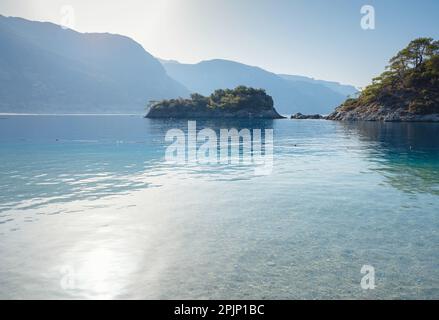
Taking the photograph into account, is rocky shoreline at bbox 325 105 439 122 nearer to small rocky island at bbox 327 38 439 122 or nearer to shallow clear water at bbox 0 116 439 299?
small rocky island at bbox 327 38 439 122

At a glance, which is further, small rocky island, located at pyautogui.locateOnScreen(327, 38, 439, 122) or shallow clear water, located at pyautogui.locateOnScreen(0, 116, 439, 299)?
small rocky island, located at pyautogui.locateOnScreen(327, 38, 439, 122)

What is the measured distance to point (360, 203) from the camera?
24391 mm

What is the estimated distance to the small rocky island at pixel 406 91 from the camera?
542 ft

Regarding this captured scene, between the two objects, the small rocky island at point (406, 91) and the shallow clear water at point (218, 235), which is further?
the small rocky island at point (406, 91)

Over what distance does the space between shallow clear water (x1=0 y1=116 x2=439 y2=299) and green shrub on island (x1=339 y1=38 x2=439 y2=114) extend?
15694 cm

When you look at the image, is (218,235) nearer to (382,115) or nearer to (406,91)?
(382,115)

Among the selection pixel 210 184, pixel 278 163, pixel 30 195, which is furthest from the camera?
pixel 278 163

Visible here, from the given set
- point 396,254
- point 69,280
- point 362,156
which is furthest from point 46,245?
point 362,156

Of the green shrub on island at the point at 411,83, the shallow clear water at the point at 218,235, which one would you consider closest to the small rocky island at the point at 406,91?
the green shrub on island at the point at 411,83

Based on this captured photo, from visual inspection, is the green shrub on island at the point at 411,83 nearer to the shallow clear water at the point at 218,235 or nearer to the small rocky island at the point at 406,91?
the small rocky island at the point at 406,91

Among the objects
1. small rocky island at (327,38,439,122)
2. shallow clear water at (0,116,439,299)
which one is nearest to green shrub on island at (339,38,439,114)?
small rocky island at (327,38,439,122)

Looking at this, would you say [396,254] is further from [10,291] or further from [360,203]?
[10,291]

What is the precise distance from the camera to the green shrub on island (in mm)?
168500

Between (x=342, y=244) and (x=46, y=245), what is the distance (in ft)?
46.3
